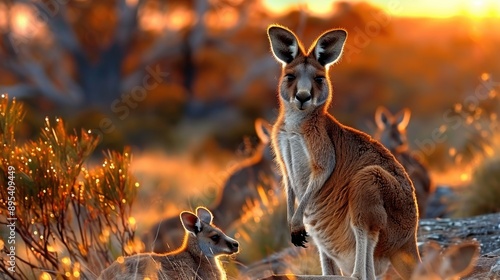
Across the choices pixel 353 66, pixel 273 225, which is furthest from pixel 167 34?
pixel 273 225

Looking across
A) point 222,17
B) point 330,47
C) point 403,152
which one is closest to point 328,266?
point 330,47

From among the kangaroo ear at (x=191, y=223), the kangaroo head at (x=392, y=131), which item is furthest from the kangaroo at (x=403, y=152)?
the kangaroo ear at (x=191, y=223)

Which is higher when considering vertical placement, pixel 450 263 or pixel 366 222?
pixel 366 222

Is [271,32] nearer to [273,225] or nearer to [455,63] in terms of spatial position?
[273,225]

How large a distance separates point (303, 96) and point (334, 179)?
1.95 ft

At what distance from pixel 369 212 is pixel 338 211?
32 centimetres

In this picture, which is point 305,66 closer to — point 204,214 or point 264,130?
point 204,214

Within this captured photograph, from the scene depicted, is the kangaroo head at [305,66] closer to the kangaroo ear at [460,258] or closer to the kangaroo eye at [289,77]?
the kangaroo eye at [289,77]

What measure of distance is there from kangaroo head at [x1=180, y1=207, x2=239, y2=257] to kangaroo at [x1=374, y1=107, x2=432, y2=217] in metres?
5.33

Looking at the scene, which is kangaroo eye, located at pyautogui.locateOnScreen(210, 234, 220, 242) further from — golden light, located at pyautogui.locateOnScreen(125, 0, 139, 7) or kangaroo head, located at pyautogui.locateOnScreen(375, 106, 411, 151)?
golden light, located at pyautogui.locateOnScreen(125, 0, 139, 7)

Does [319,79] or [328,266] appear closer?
[319,79]

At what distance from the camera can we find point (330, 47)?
742 centimetres

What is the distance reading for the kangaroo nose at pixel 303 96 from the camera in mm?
7133

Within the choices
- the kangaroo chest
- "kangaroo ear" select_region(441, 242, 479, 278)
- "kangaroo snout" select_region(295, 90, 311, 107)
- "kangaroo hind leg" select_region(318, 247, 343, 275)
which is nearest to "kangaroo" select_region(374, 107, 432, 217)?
"kangaroo hind leg" select_region(318, 247, 343, 275)
